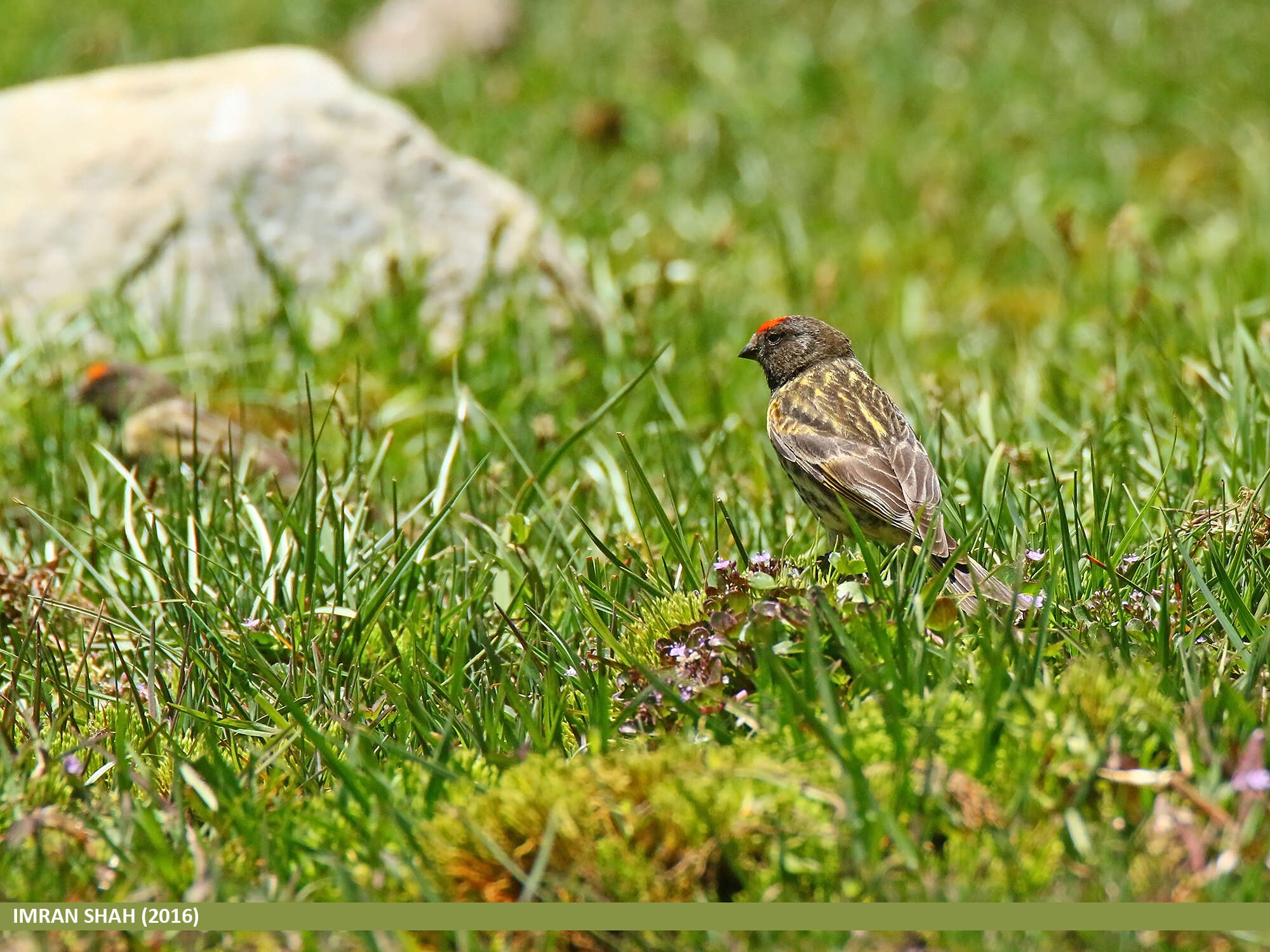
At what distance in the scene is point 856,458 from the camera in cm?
369

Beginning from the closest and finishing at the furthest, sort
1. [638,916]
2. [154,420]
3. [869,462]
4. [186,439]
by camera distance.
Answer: [638,916] < [869,462] < [186,439] < [154,420]

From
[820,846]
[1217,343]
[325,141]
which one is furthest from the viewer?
[325,141]

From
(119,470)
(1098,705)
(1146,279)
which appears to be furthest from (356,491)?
(1146,279)

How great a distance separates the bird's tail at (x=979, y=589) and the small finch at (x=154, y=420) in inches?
102

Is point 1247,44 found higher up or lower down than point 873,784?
higher up

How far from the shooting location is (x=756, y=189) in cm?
914

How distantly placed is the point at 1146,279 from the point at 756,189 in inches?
126

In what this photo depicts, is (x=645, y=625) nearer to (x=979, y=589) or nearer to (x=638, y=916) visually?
(x=979, y=589)

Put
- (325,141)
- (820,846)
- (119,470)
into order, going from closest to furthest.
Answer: (820,846) → (119,470) → (325,141)

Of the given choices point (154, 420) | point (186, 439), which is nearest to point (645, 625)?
point (186, 439)

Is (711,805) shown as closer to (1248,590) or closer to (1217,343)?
(1248,590)

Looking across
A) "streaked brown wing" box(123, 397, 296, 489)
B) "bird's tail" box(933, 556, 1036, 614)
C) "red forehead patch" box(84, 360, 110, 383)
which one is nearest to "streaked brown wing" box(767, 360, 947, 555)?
"bird's tail" box(933, 556, 1036, 614)

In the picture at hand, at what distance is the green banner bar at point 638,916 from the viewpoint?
207 centimetres

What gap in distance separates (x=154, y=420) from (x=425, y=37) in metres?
7.78
